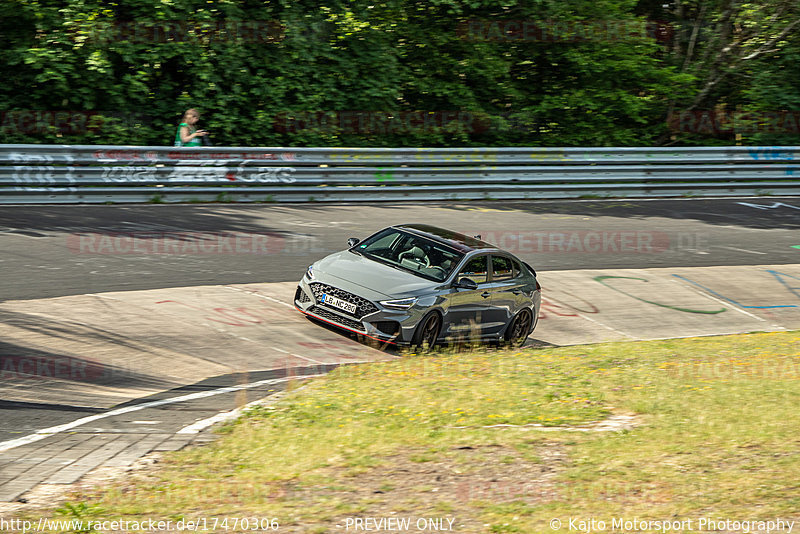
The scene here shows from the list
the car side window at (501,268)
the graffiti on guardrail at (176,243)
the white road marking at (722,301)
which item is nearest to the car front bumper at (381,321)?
the car side window at (501,268)

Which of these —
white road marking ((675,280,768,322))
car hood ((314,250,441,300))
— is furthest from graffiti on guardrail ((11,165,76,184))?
white road marking ((675,280,768,322))

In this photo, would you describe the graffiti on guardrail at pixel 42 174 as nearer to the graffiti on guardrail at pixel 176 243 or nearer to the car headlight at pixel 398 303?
the graffiti on guardrail at pixel 176 243

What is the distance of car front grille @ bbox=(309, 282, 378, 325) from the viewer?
1092 centimetres

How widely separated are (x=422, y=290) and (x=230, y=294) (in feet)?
10.6

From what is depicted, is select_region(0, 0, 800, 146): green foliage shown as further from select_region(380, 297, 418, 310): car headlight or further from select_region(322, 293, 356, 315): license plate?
select_region(380, 297, 418, 310): car headlight

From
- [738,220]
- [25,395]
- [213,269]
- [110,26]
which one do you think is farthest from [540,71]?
[25,395]

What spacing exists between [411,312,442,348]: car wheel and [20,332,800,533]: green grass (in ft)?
2.85

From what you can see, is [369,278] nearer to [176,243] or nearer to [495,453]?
[495,453]

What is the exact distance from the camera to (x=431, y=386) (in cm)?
902

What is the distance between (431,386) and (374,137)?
1409 cm

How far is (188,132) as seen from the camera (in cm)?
1816

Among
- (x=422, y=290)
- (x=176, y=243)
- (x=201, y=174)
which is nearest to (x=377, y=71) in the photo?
(x=201, y=174)

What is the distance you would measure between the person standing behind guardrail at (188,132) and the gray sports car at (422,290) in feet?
23.2

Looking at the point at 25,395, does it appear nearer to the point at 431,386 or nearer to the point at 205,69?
the point at 431,386
